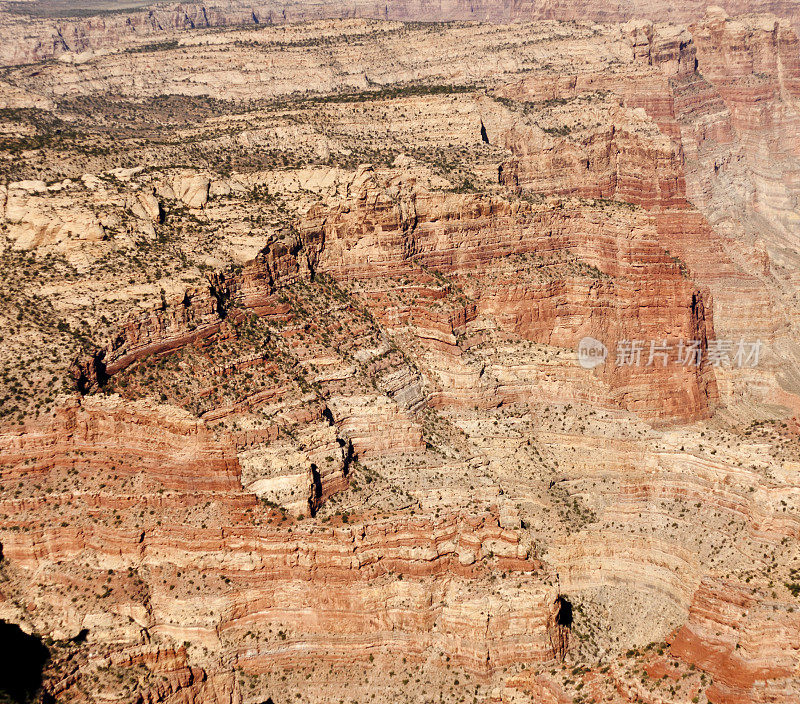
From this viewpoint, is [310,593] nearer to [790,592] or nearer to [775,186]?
[790,592]

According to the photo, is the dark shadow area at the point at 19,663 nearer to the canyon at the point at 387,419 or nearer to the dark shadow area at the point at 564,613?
the canyon at the point at 387,419

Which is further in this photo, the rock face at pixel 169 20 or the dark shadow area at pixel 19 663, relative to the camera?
the rock face at pixel 169 20

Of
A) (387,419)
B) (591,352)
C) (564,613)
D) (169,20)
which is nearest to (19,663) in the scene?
(387,419)

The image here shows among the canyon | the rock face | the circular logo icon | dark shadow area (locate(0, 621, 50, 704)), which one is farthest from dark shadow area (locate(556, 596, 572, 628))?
the rock face

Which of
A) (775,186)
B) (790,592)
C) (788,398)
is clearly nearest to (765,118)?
(775,186)

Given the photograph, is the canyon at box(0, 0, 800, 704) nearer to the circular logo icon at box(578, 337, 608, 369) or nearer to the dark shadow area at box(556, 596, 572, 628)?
the dark shadow area at box(556, 596, 572, 628)

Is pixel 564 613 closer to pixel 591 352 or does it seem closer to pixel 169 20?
pixel 591 352

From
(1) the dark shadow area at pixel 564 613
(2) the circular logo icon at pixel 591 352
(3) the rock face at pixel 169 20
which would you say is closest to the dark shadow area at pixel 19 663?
(1) the dark shadow area at pixel 564 613
